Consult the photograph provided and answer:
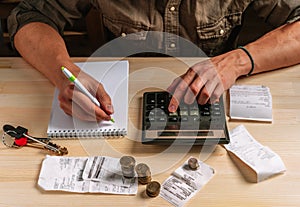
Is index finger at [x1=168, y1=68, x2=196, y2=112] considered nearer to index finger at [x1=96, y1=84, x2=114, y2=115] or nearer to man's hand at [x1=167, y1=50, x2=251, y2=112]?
man's hand at [x1=167, y1=50, x2=251, y2=112]

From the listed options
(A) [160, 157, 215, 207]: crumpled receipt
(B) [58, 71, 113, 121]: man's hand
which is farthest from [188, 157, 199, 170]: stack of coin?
(B) [58, 71, 113, 121]: man's hand

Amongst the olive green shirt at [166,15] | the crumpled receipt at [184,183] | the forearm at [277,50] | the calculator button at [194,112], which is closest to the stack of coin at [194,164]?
the crumpled receipt at [184,183]

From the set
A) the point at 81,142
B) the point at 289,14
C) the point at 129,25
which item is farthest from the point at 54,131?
the point at 289,14

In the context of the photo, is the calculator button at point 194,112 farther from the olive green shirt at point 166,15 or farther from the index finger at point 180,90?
the olive green shirt at point 166,15

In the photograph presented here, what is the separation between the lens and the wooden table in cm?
76

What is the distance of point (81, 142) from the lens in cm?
88

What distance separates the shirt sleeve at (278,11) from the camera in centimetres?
105

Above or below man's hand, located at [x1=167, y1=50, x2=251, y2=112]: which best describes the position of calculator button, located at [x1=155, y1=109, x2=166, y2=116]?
below

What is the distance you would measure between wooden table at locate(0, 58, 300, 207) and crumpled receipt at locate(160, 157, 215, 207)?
0.01 m

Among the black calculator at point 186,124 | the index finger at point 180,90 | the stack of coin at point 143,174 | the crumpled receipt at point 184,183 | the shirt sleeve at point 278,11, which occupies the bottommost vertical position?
the crumpled receipt at point 184,183

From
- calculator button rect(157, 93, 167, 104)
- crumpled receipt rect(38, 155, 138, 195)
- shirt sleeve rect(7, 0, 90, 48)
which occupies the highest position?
shirt sleeve rect(7, 0, 90, 48)

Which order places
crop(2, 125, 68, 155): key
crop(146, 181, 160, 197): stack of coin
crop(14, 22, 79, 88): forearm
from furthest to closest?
crop(14, 22, 79, 88): forearm, crop(2, 125, 68, 155): key, crop(146, 181, 160, 197): stack of coin

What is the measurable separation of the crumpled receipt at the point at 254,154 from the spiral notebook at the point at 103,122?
0.80ft

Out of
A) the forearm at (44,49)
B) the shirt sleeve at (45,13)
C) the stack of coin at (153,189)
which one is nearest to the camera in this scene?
the stack of coin at (153,189)
